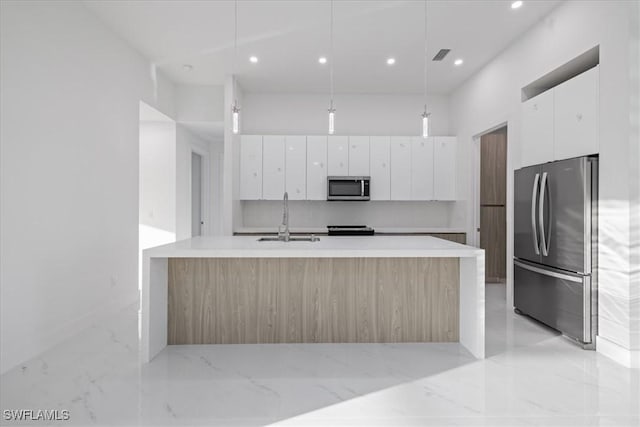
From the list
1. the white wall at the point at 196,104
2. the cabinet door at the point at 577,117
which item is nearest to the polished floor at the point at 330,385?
the cabinet door at the point at 577,117

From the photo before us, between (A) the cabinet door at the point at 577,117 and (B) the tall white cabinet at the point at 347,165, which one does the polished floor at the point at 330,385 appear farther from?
(B) the tall white cabinet at the point at 347,165

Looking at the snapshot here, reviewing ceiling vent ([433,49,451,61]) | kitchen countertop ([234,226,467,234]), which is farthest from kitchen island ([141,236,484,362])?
ceiling vent ([433,49,451,61])

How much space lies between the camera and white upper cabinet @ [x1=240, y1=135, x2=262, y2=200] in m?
5.82

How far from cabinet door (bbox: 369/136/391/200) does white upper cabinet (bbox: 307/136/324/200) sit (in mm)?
679

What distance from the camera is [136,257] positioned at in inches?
188

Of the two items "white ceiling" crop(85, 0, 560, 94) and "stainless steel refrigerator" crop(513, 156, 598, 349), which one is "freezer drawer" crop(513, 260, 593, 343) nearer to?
"stainless steel refrigerator" crop(513, 156, 598, 349)

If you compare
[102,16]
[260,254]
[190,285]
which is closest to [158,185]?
[102,16]

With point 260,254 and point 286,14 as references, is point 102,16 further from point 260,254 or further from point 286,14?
point 260,254

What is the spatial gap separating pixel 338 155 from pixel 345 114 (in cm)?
82

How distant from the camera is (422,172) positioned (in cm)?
603

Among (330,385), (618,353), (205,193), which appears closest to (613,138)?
(618,353)

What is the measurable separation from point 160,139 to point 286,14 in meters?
3.02

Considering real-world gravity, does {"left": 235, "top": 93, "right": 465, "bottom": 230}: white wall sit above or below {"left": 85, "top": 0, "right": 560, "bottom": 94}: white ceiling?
below

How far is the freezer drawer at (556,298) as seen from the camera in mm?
3105
